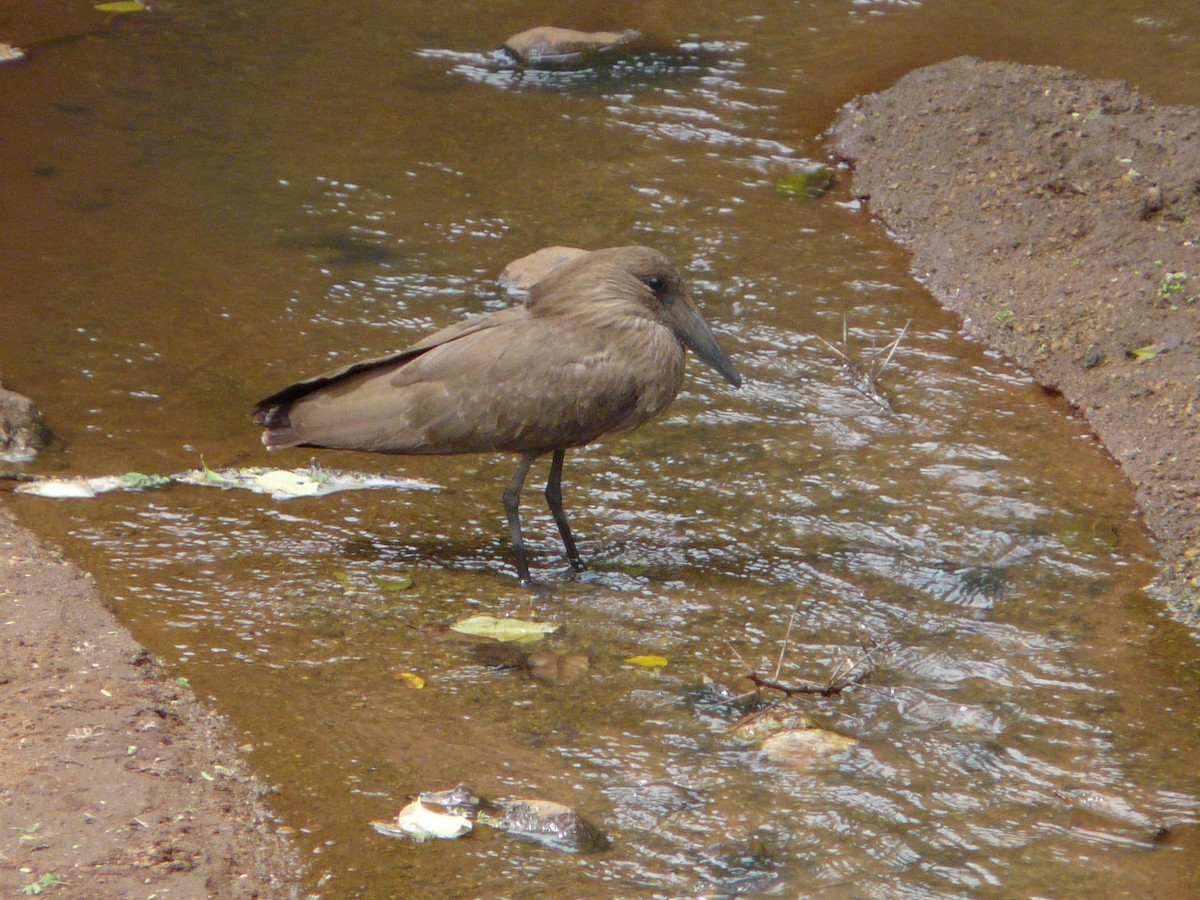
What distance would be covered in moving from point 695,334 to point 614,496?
2.41 feet

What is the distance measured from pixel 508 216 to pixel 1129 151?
11.3 ft

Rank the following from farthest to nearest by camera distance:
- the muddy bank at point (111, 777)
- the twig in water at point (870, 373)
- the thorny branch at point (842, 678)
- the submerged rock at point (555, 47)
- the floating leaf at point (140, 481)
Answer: the submerged rock at point (555, 47) < the twig in water at point (870, 373) < the floating leaf at point (140, 481) < the thorny branch at point (842, 678) < the muddy bank at point (111, 777)

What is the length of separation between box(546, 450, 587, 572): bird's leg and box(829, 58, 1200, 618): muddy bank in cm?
216

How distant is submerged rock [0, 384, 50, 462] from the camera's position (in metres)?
5.42

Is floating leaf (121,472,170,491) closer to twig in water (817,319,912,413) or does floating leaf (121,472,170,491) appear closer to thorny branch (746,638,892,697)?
thorny branch (746,638,892,697)

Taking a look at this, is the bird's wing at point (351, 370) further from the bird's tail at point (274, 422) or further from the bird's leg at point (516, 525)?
the bird's leg at point (516, 525)

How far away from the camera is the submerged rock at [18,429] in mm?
5422

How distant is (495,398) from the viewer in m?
4.98

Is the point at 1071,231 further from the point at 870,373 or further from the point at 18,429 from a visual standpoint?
the point at 18,429

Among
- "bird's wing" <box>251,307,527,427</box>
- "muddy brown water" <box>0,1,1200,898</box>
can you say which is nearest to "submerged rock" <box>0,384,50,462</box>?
"muddy brown water" <box>0,1,1200,898</box>

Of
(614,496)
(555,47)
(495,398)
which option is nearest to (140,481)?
(495,398)

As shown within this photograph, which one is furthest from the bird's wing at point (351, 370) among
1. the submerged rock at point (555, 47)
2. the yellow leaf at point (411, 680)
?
the submerged rock at point (555, 47)

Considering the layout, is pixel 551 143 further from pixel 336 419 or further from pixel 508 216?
pixel 336 419

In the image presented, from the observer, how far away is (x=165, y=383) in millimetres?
6172
